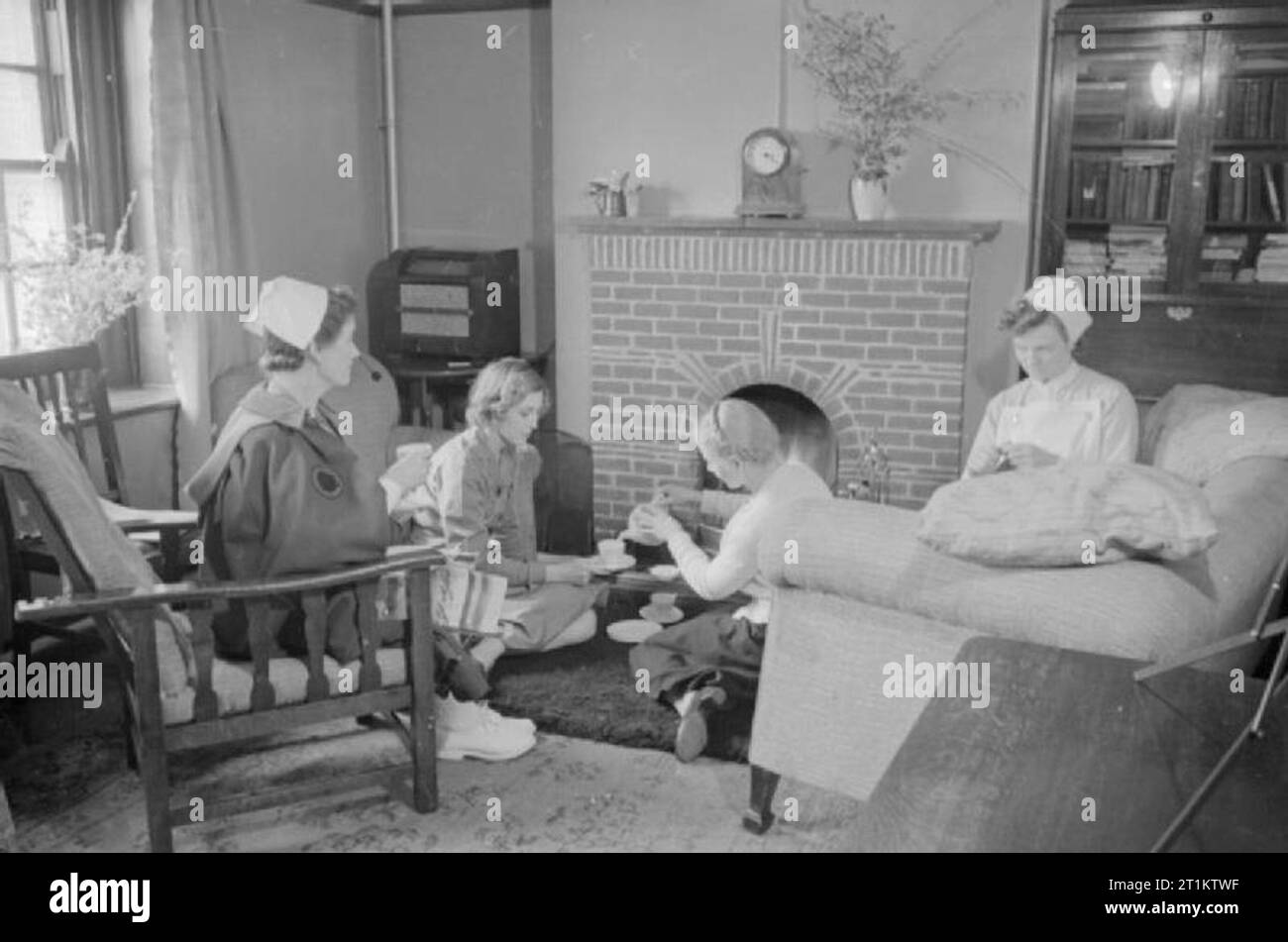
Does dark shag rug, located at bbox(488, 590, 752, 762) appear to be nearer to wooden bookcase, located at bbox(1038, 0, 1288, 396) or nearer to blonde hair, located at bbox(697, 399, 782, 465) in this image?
blonde hair, located at bbox(697, 399, 782, 465)

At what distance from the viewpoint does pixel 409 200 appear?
587 centimetres

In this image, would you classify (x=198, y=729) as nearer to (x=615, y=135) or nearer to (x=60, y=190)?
(x=60, y=190)

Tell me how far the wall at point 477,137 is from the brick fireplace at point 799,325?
0.56 metres

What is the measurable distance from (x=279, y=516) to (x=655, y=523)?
1.05 m

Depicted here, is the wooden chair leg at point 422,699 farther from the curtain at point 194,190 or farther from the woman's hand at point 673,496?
the curtain at point 194,190

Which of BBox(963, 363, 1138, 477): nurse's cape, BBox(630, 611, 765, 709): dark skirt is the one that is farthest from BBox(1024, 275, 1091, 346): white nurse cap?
BBox(630, 611, 765, 709): dark skirt

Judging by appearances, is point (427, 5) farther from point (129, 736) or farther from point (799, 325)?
point (129, 736)

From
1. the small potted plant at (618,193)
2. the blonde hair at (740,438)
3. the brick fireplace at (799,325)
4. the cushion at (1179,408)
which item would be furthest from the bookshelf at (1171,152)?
the blonde hair at (740,438)

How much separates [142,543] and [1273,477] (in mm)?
3047

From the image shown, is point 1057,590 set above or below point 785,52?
below

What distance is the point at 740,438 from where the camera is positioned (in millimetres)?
3240

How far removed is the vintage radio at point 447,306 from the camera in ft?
17.6

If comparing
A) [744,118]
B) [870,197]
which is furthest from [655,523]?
[744,118]
